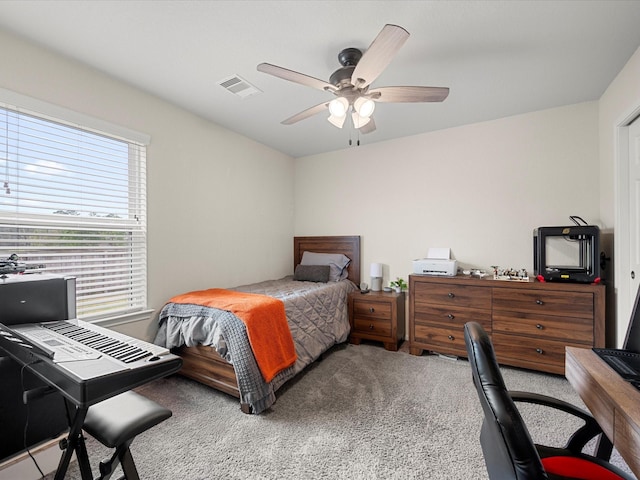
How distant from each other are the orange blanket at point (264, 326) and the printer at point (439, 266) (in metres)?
1.56

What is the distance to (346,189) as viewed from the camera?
3930mm

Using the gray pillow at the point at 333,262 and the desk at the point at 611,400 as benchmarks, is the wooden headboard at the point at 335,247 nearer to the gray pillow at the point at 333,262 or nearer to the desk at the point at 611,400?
the gray pillow at the point at 333,262

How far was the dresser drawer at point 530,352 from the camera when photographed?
2.42 m

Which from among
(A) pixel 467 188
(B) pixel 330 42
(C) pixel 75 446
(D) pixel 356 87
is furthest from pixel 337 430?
(A) pixel 467 188

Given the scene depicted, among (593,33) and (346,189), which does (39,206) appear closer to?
(346,189)

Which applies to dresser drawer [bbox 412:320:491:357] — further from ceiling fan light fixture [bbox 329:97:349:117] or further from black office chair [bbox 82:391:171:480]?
black office chair [bbox 82:391:171:480]

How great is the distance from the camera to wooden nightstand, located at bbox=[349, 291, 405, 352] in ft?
10.3

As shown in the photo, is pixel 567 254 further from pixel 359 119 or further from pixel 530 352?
pixel 359 119

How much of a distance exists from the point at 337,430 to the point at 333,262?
2169 millimetres

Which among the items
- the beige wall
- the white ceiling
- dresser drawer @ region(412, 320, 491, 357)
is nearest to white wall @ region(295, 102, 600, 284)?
the beige wall

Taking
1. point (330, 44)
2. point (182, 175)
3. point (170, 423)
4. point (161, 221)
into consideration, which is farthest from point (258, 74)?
point (170, 423)

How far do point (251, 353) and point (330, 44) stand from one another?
214cm

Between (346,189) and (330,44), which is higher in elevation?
(330,44)

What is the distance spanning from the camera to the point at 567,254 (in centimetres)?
271
